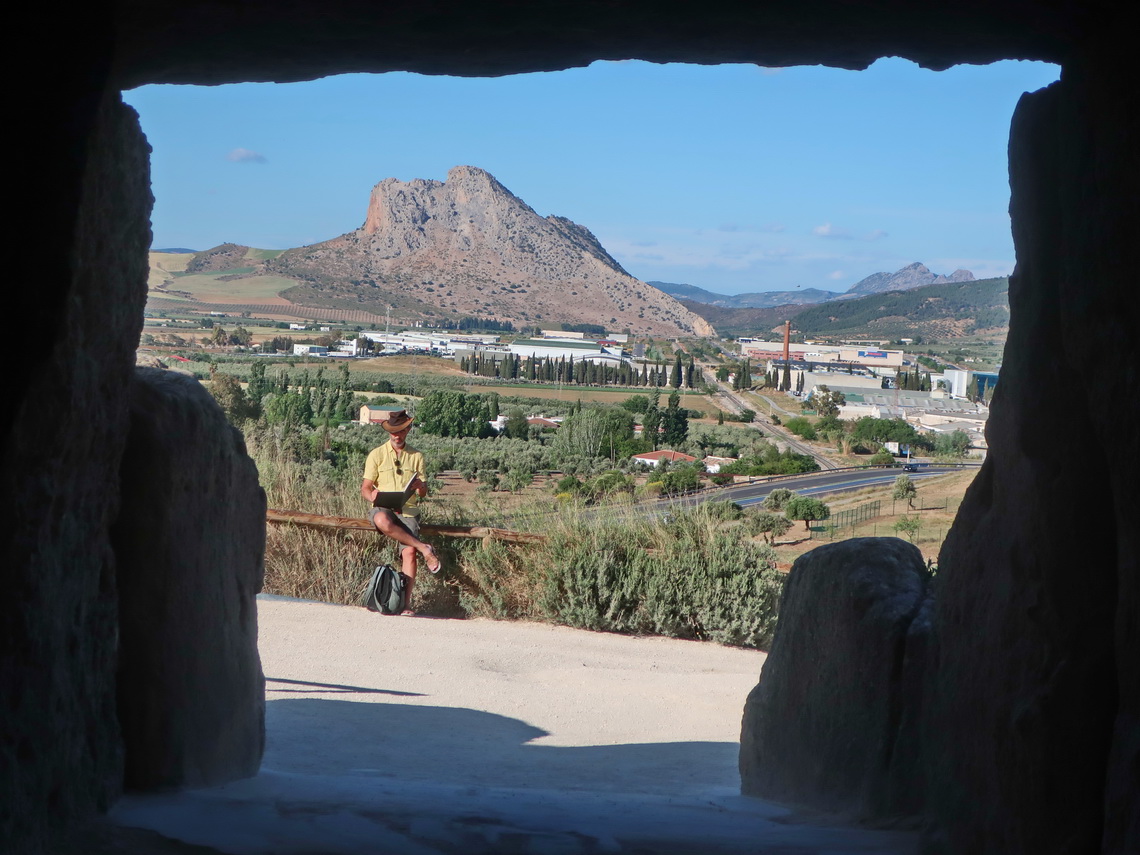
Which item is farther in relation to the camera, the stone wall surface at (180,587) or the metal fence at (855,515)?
the metal fence at (855,515)

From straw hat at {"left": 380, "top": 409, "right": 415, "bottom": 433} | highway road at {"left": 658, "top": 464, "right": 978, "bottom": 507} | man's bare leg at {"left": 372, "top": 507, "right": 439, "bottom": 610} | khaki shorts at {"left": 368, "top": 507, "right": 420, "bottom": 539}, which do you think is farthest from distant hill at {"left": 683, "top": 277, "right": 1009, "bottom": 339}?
man's bare leg at {"left": 372, "top": 507, "right": 439, "bottom": 610}

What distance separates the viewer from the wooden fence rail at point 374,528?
29.0 feet

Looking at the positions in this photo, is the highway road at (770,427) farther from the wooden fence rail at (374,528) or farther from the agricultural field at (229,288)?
the agricultural field at (229,288)

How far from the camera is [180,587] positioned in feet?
11.4

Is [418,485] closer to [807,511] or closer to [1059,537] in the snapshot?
Result: [807,511]

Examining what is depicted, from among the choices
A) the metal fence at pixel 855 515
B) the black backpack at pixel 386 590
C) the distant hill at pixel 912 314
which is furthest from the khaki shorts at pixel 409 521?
the distant hill at pixel 912 314

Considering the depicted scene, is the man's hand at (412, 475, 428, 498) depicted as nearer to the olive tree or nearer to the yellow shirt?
the yellow shirt

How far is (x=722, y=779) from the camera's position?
5203mm

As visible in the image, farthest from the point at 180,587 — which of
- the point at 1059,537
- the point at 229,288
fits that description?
the point at 229,288

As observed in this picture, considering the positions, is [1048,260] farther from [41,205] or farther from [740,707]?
[740,707]

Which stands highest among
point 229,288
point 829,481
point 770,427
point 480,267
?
point 480,267

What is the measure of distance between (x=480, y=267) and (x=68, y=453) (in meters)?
52.8

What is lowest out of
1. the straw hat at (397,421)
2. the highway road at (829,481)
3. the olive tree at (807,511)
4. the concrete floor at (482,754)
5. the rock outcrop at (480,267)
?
the concrete floor at (482,754)

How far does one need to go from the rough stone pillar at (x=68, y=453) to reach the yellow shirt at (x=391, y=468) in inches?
214
